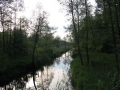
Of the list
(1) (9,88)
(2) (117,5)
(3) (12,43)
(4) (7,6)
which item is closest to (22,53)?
(3) (12,43)

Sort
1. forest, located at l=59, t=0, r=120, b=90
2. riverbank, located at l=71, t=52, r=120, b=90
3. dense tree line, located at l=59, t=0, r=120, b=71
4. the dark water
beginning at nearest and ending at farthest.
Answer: riverbank, located at l=71, t=52, r=120, b=90
forest, located at l=59, t=0, r=120, b=90
dense tree line, located at l=59, t=0, r=120, b=71
the dark water

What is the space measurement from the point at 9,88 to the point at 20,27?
74.1 feet

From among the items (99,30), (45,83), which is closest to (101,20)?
(99,30)

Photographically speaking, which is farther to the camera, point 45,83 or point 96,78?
point 45,83

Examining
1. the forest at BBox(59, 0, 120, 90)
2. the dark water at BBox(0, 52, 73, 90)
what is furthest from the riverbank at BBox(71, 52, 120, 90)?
the dark water at BBox(0, 52, 73, 90)

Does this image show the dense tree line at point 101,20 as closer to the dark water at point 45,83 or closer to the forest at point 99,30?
the forest at point 99,30

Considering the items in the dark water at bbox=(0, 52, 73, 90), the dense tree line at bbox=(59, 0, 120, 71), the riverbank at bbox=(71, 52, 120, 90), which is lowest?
the dark water at bbox=(0, 52, 73, 90)

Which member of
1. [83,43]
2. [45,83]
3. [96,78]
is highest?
[83,43]

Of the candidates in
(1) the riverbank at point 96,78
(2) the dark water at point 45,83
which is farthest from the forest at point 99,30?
(2) the dark water at point 45,83

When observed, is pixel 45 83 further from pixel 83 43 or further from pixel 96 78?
pixel 96 78

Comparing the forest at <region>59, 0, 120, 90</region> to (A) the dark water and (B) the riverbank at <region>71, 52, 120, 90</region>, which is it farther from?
(A) the dark water

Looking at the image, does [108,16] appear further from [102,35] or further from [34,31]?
[34,31]

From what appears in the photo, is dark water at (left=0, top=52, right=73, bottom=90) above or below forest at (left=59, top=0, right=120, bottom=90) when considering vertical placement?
below

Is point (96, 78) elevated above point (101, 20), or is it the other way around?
point (101, 20)
